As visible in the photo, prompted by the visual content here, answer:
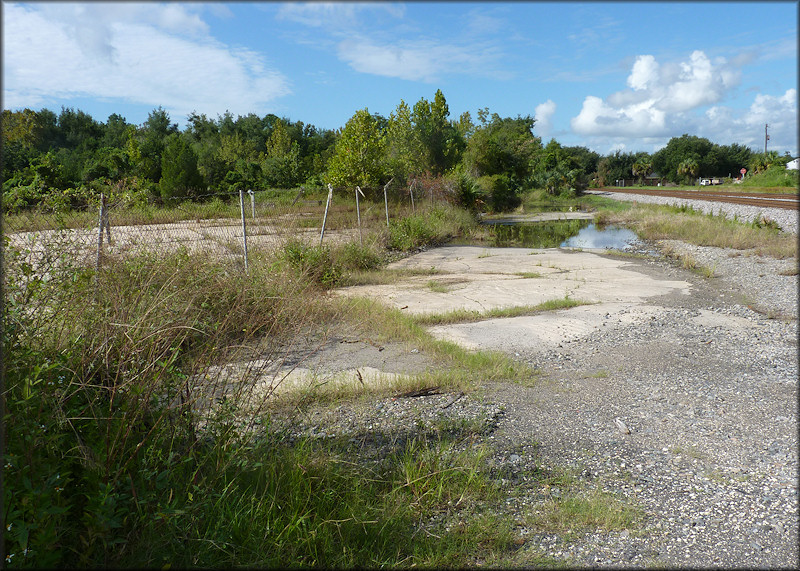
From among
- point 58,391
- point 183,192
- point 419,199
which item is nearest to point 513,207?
point 419,199

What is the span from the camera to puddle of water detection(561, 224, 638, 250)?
57.9 feet

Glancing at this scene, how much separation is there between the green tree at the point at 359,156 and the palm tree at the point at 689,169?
58.8 metres

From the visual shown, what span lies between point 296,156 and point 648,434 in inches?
1720

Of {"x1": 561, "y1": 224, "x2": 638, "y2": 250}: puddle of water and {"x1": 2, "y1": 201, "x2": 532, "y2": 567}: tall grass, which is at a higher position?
{"x1": 561, "y1": 224, "x2": 638, "y2": 250}: puddle of water

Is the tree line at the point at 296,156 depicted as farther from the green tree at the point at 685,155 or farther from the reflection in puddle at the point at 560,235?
the green tree at the point at 685,155

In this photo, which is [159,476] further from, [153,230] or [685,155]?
[685,155]

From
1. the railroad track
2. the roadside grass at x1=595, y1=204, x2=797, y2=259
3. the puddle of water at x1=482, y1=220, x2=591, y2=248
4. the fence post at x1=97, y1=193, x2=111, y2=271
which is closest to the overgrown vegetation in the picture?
the fence post at x1=97, y1=193, x2=111, y2=271

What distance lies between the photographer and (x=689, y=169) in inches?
2773

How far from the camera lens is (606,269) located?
12148mm

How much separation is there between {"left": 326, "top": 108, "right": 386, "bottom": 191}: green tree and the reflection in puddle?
6.30 m

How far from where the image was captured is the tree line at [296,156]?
1004 inches

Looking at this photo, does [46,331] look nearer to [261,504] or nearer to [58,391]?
[58,391]

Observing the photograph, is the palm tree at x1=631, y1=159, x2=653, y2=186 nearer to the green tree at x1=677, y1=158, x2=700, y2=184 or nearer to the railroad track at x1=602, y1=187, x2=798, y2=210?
the green tree at x1=677, y1=158, x2=700, y2=184

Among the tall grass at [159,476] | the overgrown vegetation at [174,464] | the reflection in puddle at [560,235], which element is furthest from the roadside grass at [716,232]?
the tall grass at [159,476]
